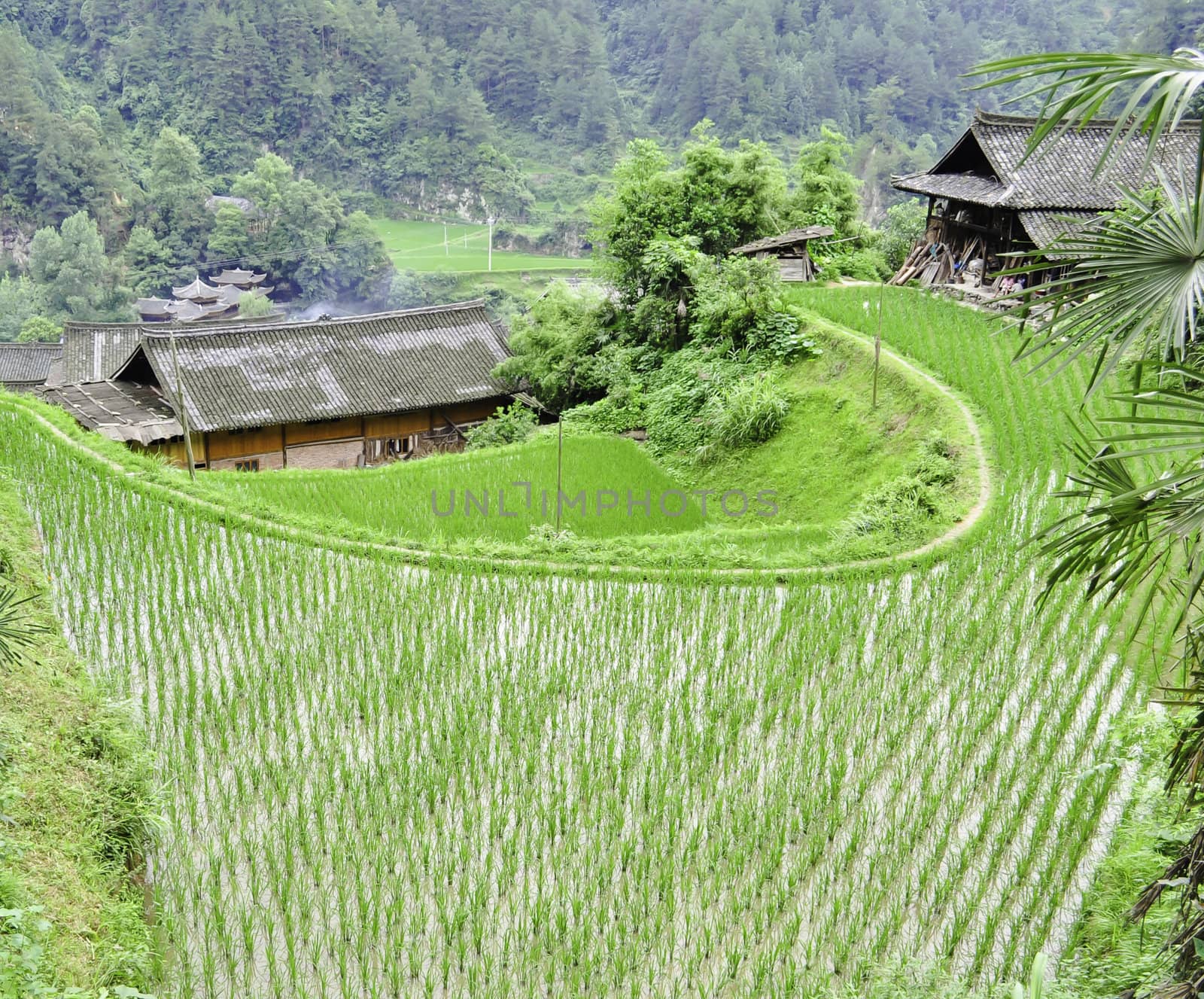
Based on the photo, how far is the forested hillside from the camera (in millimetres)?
46969

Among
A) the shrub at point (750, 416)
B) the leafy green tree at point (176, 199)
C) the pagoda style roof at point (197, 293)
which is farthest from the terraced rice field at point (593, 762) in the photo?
the leafy green tree at point (176, 199)

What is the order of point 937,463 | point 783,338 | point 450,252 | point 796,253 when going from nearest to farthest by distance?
point 937,463, point 783,338, point 796,253, point 450,252

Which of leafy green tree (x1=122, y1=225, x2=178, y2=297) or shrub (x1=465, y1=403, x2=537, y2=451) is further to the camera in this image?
leafy green tree (x1=122, y1=225, x2=178, y2=297)

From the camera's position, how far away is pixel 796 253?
19.7 meters

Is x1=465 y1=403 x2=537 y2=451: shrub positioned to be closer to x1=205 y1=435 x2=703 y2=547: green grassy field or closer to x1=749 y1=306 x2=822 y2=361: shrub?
x1=205 y1=435 x2=703 y2=547: green grassy field

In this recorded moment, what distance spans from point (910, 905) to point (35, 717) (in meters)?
5.12

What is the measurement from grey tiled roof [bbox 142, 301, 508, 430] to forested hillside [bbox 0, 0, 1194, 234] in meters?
29.1

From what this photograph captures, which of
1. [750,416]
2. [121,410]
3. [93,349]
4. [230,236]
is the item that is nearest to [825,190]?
[750,416]

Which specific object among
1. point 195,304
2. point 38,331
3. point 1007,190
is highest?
point 1007,190

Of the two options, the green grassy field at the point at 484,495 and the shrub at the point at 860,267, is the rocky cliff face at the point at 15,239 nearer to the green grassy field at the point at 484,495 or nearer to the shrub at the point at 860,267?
the shrub at the point at 860,267

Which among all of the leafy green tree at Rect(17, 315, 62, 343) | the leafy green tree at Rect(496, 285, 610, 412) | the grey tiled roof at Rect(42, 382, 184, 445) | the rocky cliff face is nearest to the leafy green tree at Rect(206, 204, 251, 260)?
the rocky cliff face

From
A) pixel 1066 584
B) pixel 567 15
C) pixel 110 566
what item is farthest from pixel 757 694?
pixel 567 15

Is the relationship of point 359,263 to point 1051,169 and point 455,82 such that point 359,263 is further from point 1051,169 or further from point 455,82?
point 1051,169

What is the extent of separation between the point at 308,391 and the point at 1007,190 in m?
11.1
